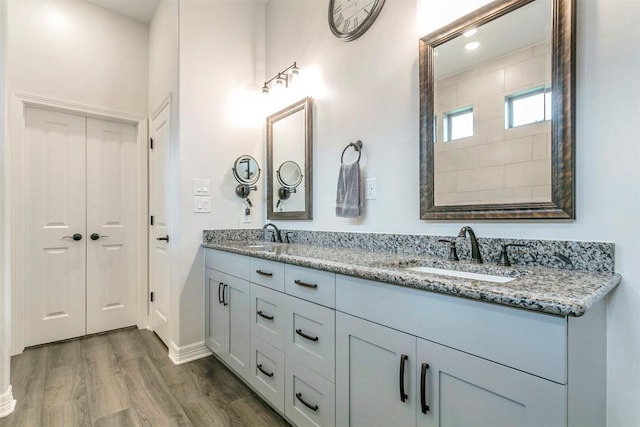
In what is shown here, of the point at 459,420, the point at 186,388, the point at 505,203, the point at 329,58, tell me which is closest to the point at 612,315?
the point at 505,203

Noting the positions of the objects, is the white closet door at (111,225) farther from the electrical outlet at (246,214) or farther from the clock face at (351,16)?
the clock face at (351,16)

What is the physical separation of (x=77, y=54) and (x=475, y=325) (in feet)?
11.9

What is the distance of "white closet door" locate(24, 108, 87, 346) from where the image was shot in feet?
8.53

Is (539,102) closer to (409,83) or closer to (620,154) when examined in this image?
(620,154)

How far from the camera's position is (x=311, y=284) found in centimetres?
142

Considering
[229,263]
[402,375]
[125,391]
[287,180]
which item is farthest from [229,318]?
[402,375]

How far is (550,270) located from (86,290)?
3444mm

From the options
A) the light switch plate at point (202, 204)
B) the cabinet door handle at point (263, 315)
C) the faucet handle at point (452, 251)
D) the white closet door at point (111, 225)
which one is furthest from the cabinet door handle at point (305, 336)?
the white closet door at point (111, 225)

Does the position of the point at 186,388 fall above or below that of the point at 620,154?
below

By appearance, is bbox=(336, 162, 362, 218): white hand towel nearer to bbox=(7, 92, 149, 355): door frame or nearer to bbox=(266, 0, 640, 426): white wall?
bbox=(266, 0, 640, 426): white wall

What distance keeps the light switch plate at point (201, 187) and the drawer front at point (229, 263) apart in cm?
45

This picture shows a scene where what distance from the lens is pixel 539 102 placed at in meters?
1.22

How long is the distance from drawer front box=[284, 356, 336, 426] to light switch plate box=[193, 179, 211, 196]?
4.89 feet

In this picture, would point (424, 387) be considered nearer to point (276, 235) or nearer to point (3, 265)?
point (276, 235)
